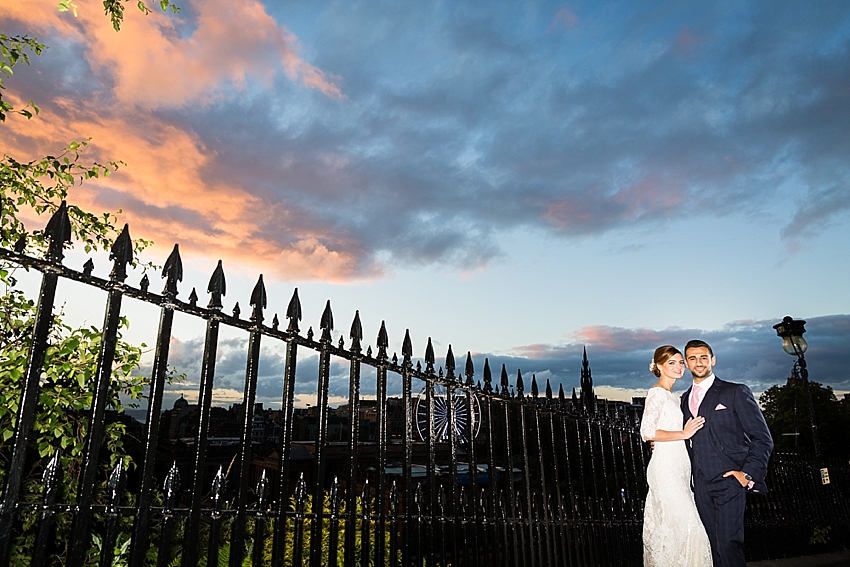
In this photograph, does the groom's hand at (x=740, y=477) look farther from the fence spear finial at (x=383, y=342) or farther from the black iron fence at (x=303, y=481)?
the fence spear finial at (x=383, y=342)

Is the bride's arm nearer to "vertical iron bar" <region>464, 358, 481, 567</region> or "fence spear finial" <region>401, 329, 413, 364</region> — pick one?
"vertical iron bar" <region>464, 358, 481, 567</region>

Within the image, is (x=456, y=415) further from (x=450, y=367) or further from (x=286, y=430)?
(x=286, y=430)

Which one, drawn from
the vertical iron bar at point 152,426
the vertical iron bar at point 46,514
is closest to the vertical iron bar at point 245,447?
the vertical iron bar at point 152,426

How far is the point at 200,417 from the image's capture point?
2562mm

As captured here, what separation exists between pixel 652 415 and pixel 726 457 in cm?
59

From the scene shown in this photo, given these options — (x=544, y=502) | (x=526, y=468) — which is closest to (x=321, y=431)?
(x=526, y=468)

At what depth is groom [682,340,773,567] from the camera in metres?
3.98

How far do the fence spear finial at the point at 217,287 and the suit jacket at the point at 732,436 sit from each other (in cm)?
367

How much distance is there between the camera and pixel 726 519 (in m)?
4.06

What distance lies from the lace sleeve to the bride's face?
17 cm

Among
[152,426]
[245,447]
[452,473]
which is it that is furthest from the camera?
[452,473]

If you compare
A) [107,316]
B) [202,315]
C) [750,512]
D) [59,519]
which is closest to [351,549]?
[202,315]

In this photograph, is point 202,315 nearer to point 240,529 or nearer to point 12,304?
point 240,529

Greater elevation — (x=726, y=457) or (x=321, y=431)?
(x=321, y=431)
